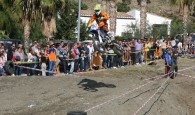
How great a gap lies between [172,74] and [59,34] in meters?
26.2

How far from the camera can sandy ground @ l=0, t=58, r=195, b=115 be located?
13.1m

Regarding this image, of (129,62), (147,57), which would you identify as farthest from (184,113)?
(147,57)

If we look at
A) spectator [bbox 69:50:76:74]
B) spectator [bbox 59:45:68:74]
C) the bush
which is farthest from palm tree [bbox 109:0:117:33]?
the bush

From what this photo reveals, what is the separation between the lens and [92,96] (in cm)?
1502

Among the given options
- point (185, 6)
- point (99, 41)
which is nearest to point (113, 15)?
point (185, 6)

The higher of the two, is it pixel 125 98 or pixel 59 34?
pixel 59 34

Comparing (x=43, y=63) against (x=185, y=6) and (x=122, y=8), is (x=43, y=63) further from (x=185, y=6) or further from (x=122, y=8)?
(x=122, y=8)

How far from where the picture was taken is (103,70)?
2319cm

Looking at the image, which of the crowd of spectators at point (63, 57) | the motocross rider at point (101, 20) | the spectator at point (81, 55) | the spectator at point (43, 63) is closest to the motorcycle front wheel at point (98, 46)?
the motocross rider at point (101, 20)

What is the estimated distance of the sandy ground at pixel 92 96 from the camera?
43.0 feet

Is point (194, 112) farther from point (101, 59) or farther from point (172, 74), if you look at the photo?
point (101, 59)

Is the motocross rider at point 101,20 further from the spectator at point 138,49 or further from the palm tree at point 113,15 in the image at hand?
the palm tree at point 113,15

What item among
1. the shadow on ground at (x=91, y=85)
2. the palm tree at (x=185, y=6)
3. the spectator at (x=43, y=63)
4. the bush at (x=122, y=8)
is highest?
the bush at (x=122, y=8)

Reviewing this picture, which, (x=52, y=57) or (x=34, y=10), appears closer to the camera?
(x=52, y=57)
